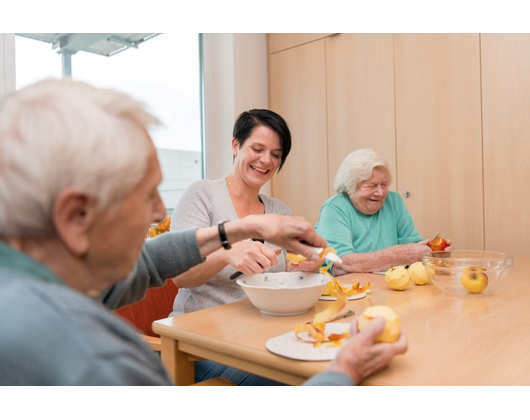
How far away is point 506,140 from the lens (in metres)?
2.50

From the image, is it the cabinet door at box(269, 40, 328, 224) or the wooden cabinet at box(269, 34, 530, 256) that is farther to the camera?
the cabinet door at box(269, 40, 328, 224)

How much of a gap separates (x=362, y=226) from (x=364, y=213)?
0.08 m

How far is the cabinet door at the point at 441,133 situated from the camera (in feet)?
8.61

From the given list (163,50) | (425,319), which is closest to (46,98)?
(425,319)

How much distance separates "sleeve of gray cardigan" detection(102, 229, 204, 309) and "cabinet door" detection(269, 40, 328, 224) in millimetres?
2316

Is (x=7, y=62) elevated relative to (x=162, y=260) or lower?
elevated

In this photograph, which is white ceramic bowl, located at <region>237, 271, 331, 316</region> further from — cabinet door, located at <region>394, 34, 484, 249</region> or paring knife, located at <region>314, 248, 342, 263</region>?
cabinet door, located at <region>394, 34, 484, 249</region>

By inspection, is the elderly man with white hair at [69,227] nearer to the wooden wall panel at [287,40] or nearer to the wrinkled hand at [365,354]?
the wrinkled hand at [365,354]

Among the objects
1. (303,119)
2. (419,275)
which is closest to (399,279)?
(419,275)

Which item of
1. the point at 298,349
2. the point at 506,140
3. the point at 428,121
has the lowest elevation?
the point at 298,349

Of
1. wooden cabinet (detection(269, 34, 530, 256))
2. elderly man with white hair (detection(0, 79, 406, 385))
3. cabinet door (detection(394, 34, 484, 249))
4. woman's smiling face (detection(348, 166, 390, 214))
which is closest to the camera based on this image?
elderly man with white hair (detection(0, 79, 406, 385))

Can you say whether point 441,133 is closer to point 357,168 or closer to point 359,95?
point 359,95

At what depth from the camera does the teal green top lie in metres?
2.11

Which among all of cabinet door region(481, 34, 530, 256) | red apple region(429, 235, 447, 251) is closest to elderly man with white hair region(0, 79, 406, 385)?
red apple region(429, 235, 447, 251)
